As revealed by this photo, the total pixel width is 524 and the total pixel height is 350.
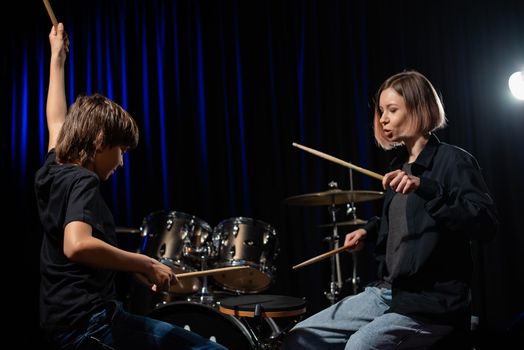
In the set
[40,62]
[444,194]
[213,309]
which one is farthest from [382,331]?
[40,62]

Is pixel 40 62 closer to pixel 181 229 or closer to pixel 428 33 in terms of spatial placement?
pixel 181 229

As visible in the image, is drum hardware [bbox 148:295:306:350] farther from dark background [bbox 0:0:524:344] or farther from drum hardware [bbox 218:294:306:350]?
dark background [bbox 0:0:524:344]

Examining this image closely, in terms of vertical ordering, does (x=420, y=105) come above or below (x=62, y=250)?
above

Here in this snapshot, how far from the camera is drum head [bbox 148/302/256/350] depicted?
9.06ft

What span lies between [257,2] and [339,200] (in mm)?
2016

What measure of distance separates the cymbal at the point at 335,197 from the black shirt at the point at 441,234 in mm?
1332

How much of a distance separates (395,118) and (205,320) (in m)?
1.53

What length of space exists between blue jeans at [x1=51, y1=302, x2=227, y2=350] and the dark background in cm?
265

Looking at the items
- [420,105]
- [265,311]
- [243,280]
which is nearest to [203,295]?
[243,280]

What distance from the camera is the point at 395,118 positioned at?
197 centimetres

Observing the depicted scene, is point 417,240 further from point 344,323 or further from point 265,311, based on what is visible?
point 265,311

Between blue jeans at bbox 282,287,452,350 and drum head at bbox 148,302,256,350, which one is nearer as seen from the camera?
blue jeans at bbox 282,287,452,350

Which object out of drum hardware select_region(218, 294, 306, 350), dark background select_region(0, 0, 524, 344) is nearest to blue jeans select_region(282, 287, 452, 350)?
drum hardware select_region(218, 294, 306, 350)

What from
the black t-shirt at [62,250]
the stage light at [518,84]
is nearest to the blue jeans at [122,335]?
the black t-shirt at [62,250]
